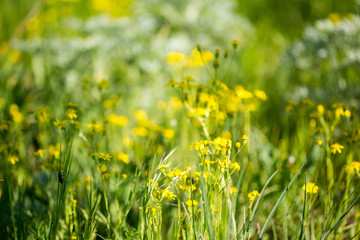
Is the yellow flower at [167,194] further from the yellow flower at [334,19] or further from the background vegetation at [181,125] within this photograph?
the yellow flower at [334,19]

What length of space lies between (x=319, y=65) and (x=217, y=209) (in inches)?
76.2

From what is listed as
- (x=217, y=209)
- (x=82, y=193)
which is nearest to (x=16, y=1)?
(x=82, y=193)

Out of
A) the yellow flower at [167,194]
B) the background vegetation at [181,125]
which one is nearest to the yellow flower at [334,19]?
the background vegetation at [181,125]

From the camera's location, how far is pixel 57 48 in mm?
2369

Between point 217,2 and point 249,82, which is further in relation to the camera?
point 217,2

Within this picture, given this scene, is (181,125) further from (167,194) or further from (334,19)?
(334,19)

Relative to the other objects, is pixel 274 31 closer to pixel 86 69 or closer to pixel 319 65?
pixel 319 65

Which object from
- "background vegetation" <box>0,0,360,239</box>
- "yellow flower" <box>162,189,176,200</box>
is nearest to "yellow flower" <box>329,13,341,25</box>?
"background vegetation" <box>0,0,360,239</box>

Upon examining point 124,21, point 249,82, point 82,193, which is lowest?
point 82,193

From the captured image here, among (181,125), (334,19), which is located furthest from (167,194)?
(334,19)

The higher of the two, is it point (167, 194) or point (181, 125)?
point (167, 194)

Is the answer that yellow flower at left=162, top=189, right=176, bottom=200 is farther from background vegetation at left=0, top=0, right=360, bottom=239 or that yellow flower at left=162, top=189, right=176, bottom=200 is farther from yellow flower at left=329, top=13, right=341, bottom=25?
yellow flower at left=329, top=13, right=341, bottom=25

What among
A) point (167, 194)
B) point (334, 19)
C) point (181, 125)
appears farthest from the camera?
point (334, 19)

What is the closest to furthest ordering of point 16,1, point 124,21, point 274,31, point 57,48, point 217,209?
point 217,209 < point 57,48 < point 124,21 < point 274,31 < point 16,1
